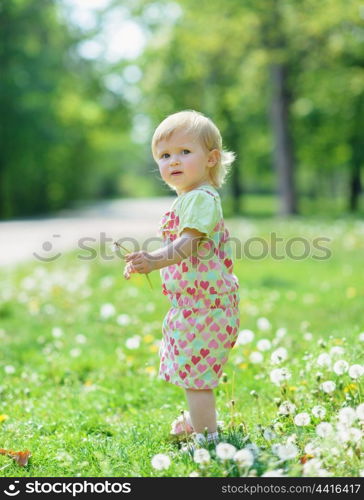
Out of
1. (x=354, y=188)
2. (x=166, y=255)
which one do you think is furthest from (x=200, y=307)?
(x=354, y=188)

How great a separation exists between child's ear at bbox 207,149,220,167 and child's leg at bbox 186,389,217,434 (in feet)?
3.69

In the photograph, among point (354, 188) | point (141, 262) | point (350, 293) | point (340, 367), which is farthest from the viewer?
point (354, 188)

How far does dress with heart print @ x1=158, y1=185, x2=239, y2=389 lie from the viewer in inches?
122

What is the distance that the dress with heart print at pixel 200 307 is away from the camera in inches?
122

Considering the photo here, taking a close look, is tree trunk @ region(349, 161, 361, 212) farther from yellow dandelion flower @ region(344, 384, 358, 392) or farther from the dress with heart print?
the dress with heart print

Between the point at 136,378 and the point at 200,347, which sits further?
the point at 136,378

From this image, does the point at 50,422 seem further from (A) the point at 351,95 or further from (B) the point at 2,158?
(B) the point at 2,158

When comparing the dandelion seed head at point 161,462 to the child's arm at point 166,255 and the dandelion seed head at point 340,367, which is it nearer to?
the child's arm at point 166,255

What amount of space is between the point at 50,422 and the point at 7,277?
272 inches

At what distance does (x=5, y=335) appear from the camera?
612cm

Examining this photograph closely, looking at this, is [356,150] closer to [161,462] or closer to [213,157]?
[213,157]

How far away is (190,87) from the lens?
31.2m

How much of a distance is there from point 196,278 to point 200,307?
0.14 metres

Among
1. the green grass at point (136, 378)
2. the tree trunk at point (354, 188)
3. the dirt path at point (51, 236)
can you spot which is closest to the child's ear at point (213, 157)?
the green grass at point (136, 378)
